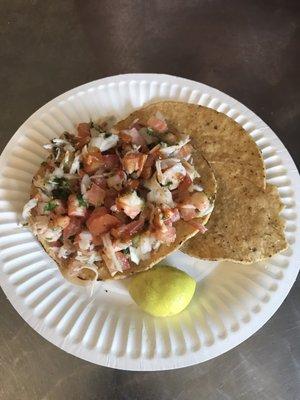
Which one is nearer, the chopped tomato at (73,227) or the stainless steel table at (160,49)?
the chopped tomato at (73,227)

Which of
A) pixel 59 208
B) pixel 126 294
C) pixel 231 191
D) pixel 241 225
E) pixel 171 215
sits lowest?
pixel 126 294

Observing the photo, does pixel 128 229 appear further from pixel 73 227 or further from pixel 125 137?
pixel 125 137

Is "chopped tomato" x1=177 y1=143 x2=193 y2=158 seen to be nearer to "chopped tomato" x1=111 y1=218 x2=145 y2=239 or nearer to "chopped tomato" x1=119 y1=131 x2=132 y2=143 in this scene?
"chopped tomato" x1=119 y1=131 x2=132 y2=143

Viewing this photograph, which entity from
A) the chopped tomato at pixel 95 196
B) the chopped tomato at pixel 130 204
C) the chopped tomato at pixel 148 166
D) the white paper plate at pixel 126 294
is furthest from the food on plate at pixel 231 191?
the chopped tomato at pixel 95 196

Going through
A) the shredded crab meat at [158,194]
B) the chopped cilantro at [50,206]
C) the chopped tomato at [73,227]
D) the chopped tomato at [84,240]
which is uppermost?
the chopped cilantro at [50,206]

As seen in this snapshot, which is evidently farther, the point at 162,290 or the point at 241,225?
the point at 241,225

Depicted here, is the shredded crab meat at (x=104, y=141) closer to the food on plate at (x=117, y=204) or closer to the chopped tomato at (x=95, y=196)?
the food on plate at (x=117, y=204)

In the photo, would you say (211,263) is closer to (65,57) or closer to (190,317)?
(190,317)

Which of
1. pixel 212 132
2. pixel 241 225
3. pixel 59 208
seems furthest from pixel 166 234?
pixel 212 132

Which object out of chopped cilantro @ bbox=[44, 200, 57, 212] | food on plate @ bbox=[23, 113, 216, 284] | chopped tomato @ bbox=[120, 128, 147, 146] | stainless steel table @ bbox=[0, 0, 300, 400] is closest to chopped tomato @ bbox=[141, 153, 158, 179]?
food on plate @ bbox=[23, 113, 216, 284]
